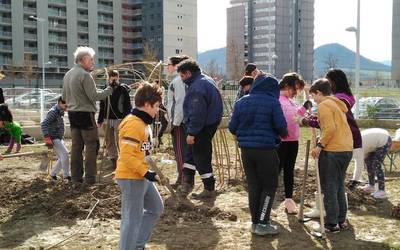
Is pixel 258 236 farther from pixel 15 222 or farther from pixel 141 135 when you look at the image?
pixel 15 222

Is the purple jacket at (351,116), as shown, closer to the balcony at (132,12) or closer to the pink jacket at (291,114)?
the pink jacket at (291,114)

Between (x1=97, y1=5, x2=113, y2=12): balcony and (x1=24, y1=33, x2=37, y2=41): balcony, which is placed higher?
(x1=97, y1=5, x2=113, y2=12): balcony

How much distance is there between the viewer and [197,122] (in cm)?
624

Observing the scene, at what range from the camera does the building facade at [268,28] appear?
74.5 metres

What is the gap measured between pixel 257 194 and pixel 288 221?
2.61 feet

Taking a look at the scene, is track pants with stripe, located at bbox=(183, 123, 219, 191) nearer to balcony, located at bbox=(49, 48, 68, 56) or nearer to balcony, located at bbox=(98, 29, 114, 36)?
balcony, located at bbox=(49, 48, 68, 56)

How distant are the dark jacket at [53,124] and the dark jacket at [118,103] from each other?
1095mm

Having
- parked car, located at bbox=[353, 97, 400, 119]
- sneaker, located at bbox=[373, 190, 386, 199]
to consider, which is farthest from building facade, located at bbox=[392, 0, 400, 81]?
sneaker, located at bbox=[373, 190, 386, 199]

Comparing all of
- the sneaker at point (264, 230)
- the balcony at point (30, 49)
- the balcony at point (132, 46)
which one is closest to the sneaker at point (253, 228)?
the sneaker at point (264, 230)

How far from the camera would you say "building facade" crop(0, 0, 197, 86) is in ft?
223

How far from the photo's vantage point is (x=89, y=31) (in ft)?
246

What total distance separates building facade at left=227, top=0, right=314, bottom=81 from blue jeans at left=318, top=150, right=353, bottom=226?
67846 millimetres

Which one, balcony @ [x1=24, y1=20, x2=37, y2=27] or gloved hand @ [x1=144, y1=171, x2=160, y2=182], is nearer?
gloved hand @ [x1=144, y1=171, x2=160, y2=182]

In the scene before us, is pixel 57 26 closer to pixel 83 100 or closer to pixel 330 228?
pixel 83 100
